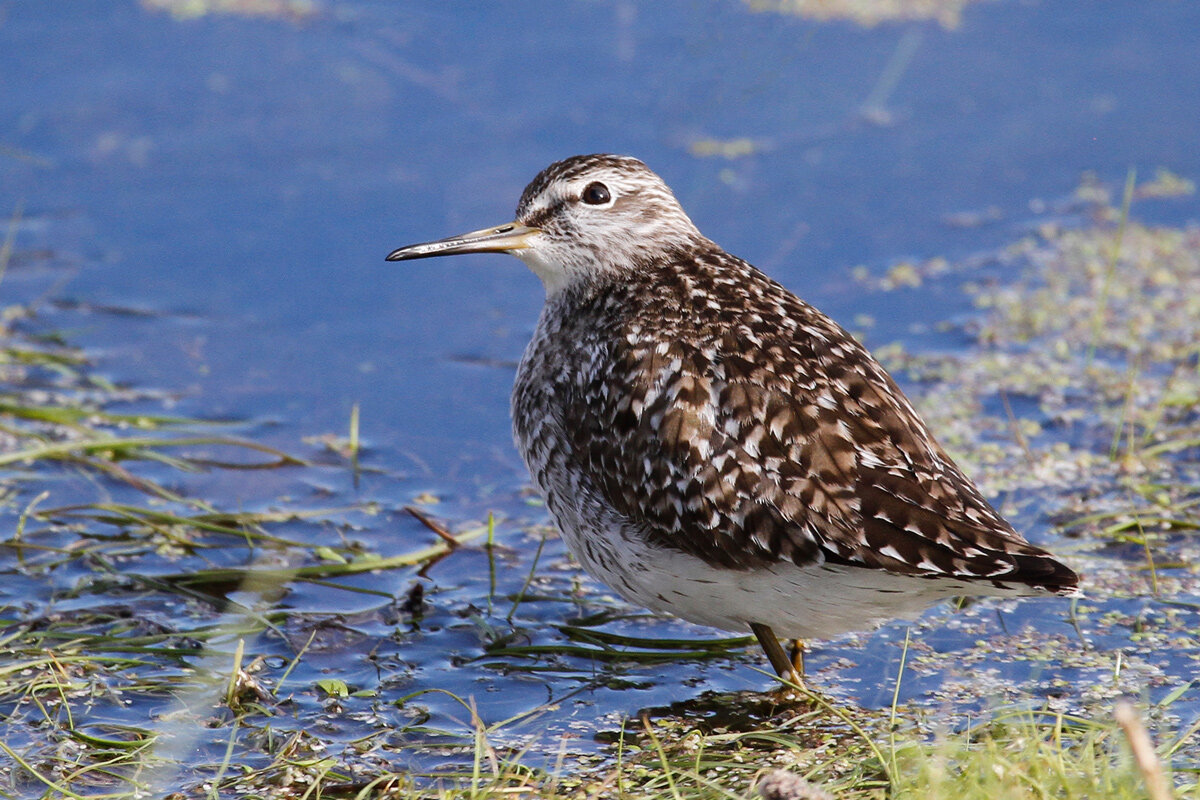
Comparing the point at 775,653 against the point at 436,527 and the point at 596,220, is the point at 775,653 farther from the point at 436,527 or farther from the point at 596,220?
the point at 596,220

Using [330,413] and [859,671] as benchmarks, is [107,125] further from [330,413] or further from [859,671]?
[859,671]

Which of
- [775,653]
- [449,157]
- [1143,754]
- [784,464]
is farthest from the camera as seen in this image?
[449,157]

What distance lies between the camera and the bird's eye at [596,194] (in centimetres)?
574

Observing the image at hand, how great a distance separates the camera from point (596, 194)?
5.75 m

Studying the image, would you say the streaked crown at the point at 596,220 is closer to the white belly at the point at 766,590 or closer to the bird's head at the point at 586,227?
the bird's head at the point at 586,227

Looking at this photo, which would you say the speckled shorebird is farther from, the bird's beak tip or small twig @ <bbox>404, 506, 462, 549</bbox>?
small twig @ <bbox>404, 506, 462, 549</bbox>

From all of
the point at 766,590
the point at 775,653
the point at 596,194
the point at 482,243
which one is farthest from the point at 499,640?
the point at 596,194

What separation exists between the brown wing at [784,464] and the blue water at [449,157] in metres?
2.12

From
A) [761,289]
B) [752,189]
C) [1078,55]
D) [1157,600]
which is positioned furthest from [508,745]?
[1078,55]

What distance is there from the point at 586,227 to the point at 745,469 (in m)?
1.55

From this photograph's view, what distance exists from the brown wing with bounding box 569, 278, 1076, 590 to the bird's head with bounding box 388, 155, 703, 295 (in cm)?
86

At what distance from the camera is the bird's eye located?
574cm

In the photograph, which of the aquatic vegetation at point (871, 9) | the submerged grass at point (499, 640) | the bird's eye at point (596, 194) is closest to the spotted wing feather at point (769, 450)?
the submerged grass at point (499, 640)

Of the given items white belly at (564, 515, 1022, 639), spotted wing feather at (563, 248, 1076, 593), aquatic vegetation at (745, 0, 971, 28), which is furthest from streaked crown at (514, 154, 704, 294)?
aquatic vegetation at (745, 0, 971, 28)
